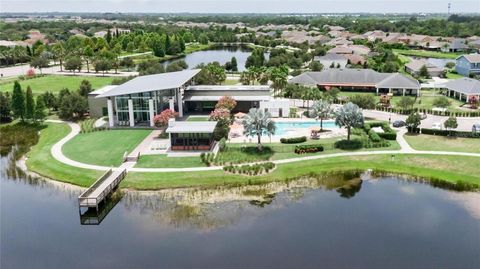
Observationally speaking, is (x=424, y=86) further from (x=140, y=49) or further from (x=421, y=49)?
(x=140, y=49)

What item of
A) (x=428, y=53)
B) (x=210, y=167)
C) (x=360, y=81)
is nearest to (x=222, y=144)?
(x=210, y=167)

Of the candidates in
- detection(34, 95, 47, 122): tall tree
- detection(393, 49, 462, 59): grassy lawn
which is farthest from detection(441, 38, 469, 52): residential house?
detection(34, 95, 47, 122): tall tree

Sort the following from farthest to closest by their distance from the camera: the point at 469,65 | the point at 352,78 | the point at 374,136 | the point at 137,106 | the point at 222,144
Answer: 1. the point at 469,65
2. the point at 352,78
3. the point at 137,106
4. the point at 374,136
5. the point at 222,144

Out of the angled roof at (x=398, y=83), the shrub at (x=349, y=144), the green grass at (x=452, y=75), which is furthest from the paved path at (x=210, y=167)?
the green grass at (x=452, y=75)

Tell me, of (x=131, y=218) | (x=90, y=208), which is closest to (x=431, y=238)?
(x=131, y=218)

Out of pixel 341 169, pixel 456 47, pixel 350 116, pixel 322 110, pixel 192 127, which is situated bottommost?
pixel 341 169

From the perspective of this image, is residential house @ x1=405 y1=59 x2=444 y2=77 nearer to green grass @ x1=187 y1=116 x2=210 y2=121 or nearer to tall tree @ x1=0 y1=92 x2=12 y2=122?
green grass @ x1=187 y1=116 x2=210 y2=121

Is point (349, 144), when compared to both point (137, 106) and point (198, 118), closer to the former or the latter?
point (198, 118)
